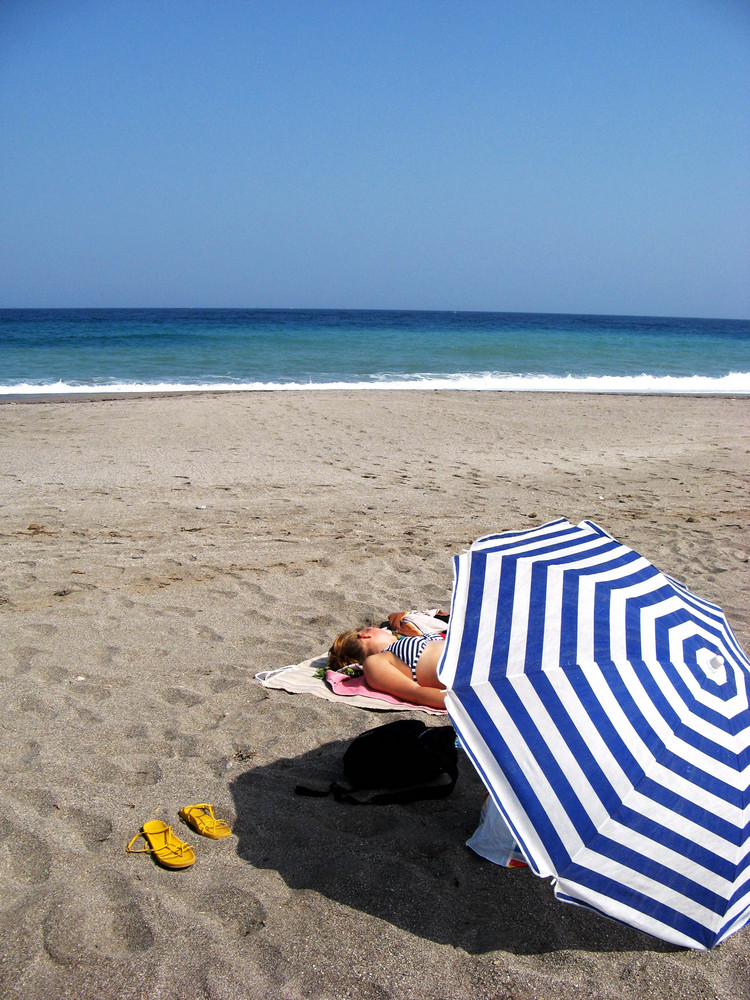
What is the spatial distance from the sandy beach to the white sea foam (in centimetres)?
855

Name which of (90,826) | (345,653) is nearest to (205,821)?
(90,826)

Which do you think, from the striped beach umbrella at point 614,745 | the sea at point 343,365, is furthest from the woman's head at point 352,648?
the sea at point 343,365

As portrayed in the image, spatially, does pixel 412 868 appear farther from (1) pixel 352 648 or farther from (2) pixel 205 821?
(1) pixel 352 648

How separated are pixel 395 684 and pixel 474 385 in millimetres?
16126

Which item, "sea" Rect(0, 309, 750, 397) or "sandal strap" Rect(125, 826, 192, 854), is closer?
"sandal strap" Rect(125, 826, 192, 854)

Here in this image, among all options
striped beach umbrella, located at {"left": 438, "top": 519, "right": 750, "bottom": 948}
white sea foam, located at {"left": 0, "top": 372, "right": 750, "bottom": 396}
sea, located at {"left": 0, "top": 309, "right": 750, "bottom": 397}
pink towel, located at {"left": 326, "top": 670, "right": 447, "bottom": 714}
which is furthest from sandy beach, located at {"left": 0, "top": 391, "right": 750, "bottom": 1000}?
sea, located at {"left": 0, "top": 309, "right": 750, "bottom": 397}

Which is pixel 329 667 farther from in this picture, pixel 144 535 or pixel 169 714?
pixel 144 535

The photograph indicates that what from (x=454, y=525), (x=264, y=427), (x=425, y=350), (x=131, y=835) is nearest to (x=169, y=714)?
(x=131, y=835)

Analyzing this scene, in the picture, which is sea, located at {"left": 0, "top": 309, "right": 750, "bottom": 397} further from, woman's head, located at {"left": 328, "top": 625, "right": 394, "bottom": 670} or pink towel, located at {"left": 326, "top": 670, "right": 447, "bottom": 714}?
pink towel, located at {"left": 326, "top": 670, "right": 447, "bottom": 714}

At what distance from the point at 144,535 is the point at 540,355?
78.7ft

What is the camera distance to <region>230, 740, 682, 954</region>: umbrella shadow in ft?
8.27

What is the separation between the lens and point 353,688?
4039mm

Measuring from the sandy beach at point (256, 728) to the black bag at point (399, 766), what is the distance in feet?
0.34

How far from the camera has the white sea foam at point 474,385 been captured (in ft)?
57.1
